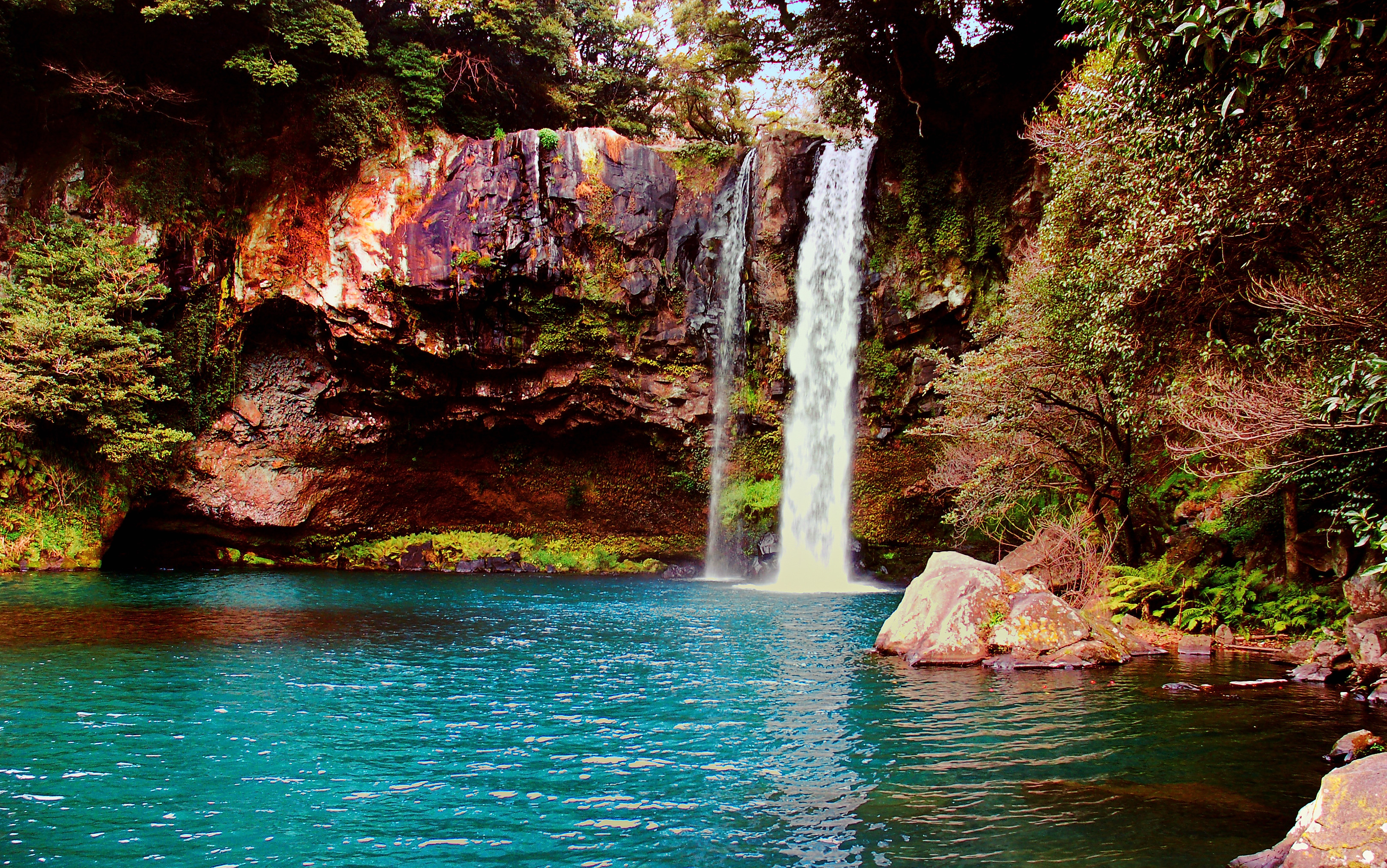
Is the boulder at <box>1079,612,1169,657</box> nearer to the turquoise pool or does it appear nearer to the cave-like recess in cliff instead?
the turquoise pool

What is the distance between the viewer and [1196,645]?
34.4 ft

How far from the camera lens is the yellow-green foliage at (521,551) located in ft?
80.0

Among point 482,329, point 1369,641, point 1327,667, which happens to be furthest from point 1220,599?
point 482,329

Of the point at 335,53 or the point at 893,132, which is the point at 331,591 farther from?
the point at 893,132

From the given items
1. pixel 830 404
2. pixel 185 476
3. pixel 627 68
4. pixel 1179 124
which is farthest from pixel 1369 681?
pixel 627 68

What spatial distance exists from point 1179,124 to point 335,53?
21.2 metres

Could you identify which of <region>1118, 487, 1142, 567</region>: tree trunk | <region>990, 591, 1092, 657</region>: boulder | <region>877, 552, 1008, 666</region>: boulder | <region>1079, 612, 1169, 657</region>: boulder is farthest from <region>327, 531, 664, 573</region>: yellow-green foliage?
<region>1079, 612, 1169, 657</region>: boulder

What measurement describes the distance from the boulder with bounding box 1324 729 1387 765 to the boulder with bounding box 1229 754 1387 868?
2066mm

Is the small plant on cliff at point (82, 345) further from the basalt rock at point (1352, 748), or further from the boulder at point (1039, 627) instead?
the basalt rock at point (1352, 748)

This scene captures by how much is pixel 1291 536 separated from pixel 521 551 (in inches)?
798

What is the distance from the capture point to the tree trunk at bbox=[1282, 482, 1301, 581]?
34.6 ft

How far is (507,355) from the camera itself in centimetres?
2273

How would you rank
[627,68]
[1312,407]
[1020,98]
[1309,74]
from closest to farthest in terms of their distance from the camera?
[1309,74] < [1312,407] < [1020,98] < [627,68]

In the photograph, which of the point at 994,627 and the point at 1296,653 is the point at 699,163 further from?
the point at 1296,653
